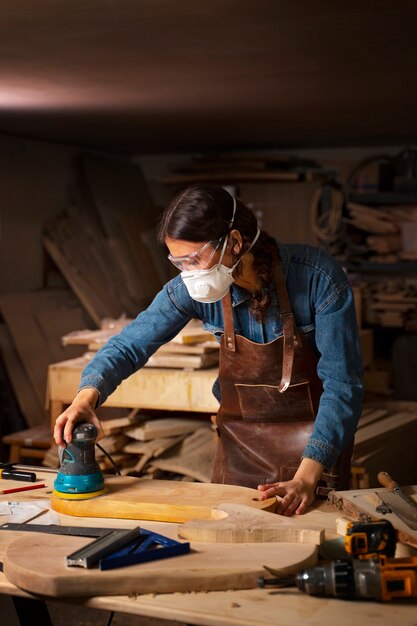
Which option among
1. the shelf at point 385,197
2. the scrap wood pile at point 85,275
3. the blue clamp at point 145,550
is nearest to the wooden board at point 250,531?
the blue clamp at point 145,550

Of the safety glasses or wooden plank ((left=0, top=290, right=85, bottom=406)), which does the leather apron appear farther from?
wooden plank ((left=0, top=290, right=85, bottom=406))

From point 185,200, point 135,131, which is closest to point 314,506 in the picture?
point 185,200

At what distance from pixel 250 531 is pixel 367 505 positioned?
0.49 meters

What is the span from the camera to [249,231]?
3303 mm

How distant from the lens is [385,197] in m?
8.66

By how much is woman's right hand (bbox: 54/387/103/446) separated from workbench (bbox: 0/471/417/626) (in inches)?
28.5

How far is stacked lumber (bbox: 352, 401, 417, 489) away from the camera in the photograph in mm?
5176

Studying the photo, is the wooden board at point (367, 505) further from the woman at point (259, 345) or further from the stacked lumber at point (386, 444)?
the stacked lumber at point (386, 444)

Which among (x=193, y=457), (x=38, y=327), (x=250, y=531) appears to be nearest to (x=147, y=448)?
(x=193, y=457)

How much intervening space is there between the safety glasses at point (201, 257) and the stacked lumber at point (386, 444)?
92.1 inches

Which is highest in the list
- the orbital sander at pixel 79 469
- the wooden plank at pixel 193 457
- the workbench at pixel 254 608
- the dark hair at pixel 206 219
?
the dark hair at pixel 206 219

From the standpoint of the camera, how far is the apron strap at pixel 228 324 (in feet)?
11.4

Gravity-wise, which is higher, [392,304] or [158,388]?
[392,304]

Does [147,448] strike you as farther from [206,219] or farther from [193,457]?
[206,219]
